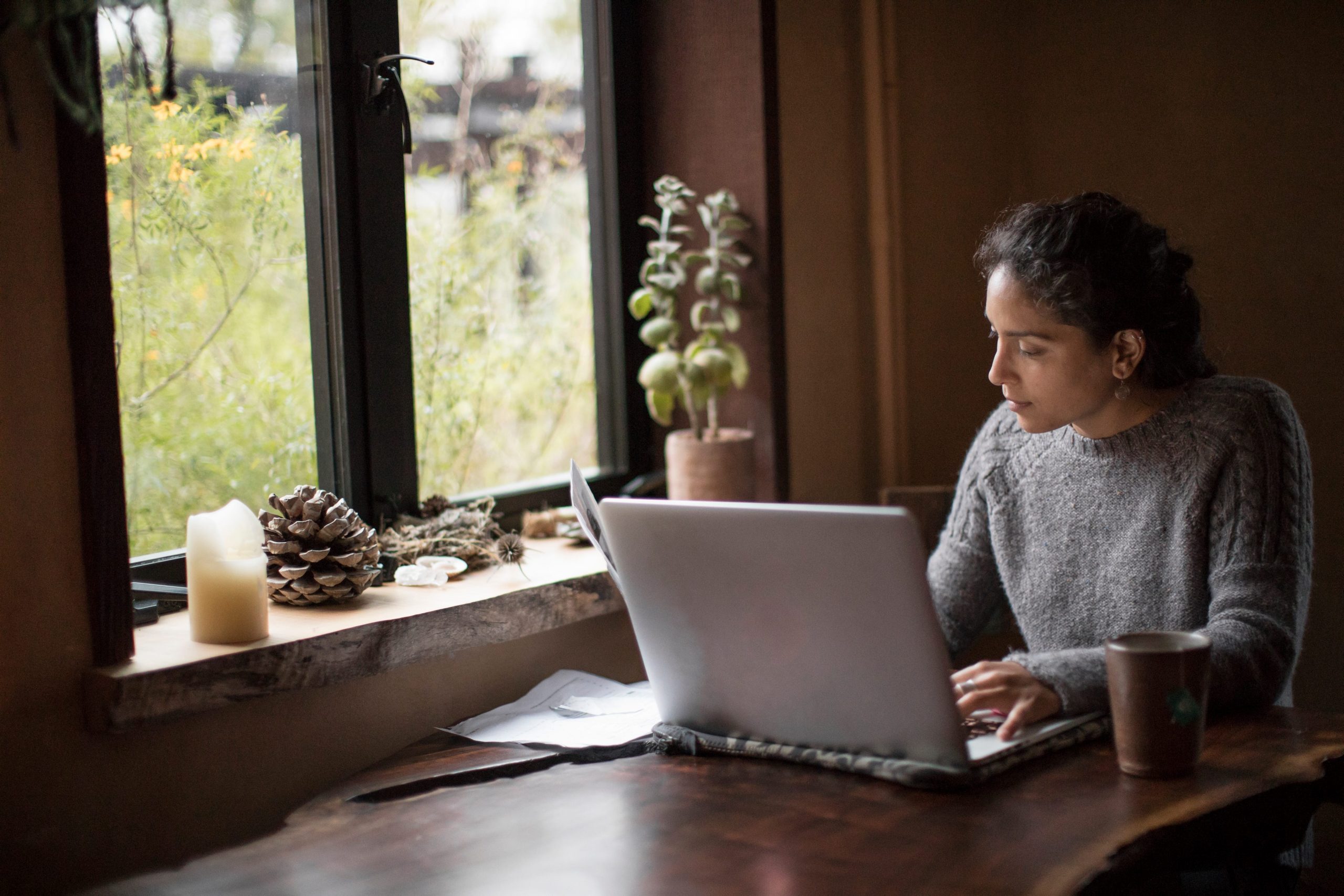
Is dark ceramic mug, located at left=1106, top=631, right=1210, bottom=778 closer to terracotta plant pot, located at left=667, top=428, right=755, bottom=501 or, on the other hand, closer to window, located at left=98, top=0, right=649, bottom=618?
terracotta plant pot, located at left=667, top=428, right=755, bottom=501

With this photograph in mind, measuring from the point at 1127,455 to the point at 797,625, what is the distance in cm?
63

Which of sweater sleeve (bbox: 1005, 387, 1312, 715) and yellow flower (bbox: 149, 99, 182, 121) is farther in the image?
yellow flower (bbox: 149, 99, 182, 121)

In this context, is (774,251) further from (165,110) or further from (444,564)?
(165,110)

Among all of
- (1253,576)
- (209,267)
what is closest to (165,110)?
(209,267)

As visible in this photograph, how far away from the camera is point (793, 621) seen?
1015mm

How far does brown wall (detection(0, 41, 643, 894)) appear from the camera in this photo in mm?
1077

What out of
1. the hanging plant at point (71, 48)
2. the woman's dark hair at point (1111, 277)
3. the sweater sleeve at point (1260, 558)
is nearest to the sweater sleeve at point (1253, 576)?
the sweater sleeve at point (1260, 558)

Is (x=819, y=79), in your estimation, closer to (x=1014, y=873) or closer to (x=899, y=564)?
(x=899, y=564)

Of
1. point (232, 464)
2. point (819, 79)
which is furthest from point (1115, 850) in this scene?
point (819, 79)

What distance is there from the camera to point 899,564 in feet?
3.07

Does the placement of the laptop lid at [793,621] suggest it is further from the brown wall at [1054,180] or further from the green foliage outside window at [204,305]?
the brown wall at [1054,180]

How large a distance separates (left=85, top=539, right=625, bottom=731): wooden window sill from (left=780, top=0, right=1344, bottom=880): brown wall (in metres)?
0.64

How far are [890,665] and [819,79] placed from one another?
53.9 inches

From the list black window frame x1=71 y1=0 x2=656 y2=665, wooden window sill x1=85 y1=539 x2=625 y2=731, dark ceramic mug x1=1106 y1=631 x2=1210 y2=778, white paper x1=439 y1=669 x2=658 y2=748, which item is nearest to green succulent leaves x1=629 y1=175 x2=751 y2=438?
black window frame x1=71 y1=0 x2=656 y2=665
